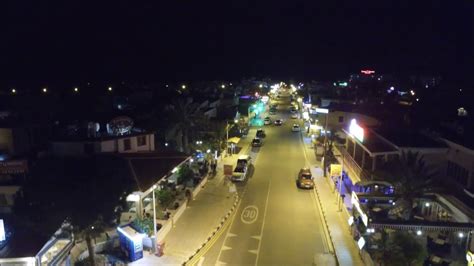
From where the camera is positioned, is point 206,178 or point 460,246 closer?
point 460,246

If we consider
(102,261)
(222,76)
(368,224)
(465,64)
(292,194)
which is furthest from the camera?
(222,76)

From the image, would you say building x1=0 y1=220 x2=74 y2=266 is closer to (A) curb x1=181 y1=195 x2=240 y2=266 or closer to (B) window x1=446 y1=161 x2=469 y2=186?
(A) curb x1=181 y1=195 x2=240 y2=266

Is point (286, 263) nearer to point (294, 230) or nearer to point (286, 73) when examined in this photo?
point (294, 230)

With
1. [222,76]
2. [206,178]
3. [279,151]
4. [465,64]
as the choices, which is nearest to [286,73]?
[222,76]

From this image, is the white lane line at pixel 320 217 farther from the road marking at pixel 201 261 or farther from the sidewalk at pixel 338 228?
the road marking at pixel 201 261

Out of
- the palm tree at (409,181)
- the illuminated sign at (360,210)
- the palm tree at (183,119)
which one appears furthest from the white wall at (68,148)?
the palm tree at (409,181)

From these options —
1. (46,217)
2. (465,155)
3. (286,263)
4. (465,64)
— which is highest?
(465,64)

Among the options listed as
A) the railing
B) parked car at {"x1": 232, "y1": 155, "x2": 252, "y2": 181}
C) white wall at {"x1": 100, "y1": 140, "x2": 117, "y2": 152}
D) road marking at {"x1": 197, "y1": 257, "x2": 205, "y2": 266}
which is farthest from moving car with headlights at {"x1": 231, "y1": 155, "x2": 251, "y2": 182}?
road marking at {"x1": 197, "y1": 257, "x2": 205, "y2": 266}
